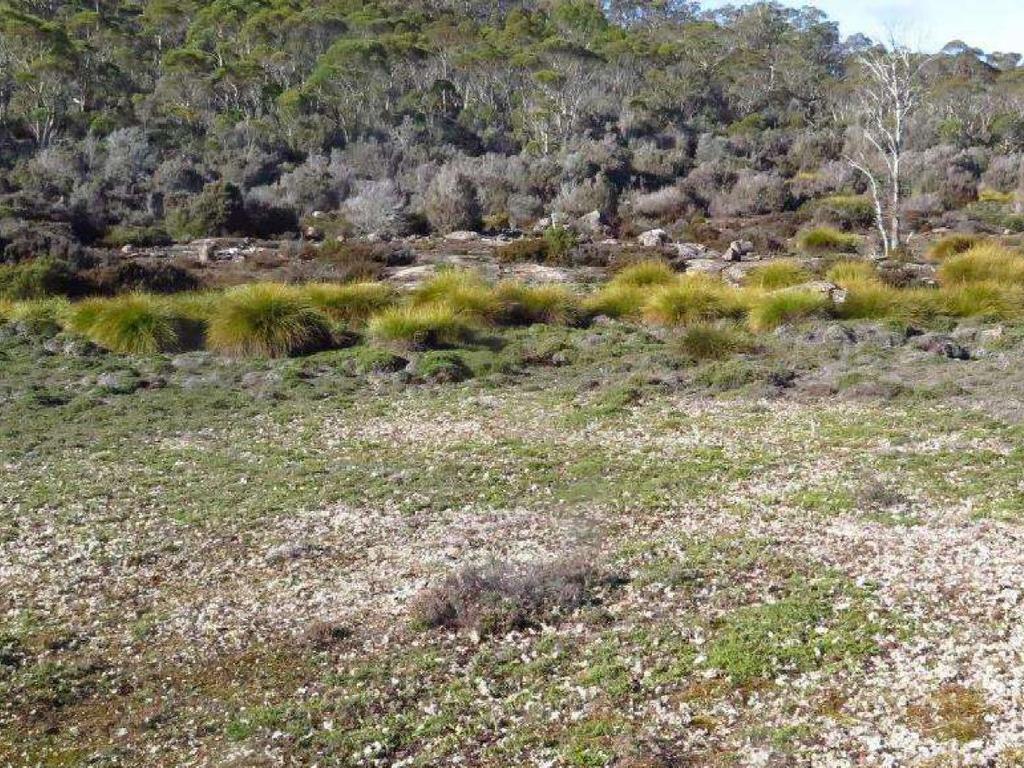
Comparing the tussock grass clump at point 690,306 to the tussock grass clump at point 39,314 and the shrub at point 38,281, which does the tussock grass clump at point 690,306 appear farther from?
the shrub at point 38,281

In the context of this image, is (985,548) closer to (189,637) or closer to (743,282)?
(189,637)

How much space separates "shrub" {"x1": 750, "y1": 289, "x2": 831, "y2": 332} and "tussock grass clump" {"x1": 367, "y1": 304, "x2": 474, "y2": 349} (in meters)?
4.98

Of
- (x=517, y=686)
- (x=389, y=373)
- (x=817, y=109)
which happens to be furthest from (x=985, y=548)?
(x=817, y=109)

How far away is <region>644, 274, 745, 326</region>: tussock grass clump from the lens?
17359mm

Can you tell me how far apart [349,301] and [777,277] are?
910 cm

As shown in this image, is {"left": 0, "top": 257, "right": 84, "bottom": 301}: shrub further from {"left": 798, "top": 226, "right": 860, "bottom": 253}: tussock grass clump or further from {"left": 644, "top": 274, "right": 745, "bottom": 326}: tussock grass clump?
{"left": 798, "top": 226, "right": 860, "bottom": 253}: tussock grass clump

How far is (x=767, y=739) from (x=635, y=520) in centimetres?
339

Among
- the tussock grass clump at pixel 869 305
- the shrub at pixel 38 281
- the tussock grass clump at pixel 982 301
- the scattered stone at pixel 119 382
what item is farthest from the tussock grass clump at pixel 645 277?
the shrub at pixel 38 281

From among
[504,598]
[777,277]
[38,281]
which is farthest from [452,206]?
[504,598]

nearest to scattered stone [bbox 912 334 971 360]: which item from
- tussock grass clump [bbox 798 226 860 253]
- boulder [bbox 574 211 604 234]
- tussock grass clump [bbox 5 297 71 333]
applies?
tussock grass clump [bbox 798 226 860 253]

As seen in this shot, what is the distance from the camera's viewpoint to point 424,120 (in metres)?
50.6

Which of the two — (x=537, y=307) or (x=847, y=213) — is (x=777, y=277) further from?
(x=847, y=213)

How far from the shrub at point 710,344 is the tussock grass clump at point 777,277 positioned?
17.6 ft

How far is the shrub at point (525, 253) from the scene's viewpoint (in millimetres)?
26766
